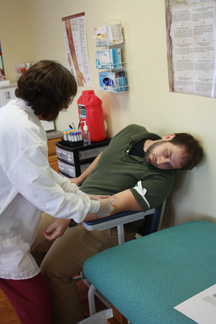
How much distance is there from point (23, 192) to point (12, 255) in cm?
33

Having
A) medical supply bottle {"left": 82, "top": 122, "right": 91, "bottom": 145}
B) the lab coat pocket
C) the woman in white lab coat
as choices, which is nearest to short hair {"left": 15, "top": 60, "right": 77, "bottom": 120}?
the woman in white lab coat

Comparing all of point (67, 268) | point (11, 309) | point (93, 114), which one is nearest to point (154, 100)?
point (93, 114)

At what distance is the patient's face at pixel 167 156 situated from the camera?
1917 millimetres

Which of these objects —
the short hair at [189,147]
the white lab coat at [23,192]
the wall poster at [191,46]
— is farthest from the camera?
the short hair at [189,147]

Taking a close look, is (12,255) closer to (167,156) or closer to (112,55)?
(167,156)

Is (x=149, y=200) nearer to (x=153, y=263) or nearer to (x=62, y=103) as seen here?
(x=153, y=263)

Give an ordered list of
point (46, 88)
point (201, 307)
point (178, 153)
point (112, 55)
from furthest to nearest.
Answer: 1. point (112, 55)
2. point (178, 153)
3. point (46, 88)
4. point (201, 307)

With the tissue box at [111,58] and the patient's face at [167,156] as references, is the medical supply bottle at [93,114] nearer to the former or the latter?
the tissue box at [111,58]

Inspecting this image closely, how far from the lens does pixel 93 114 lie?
8.76 feet

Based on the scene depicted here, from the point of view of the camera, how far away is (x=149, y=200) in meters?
1.86

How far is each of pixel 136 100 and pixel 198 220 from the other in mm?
862

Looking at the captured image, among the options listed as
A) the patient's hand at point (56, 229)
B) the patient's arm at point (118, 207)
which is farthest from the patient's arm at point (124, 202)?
the patient's hand at point (56, 229)

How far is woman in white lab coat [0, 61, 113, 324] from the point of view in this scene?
4.48 feet

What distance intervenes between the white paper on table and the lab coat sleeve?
0.50 meters
